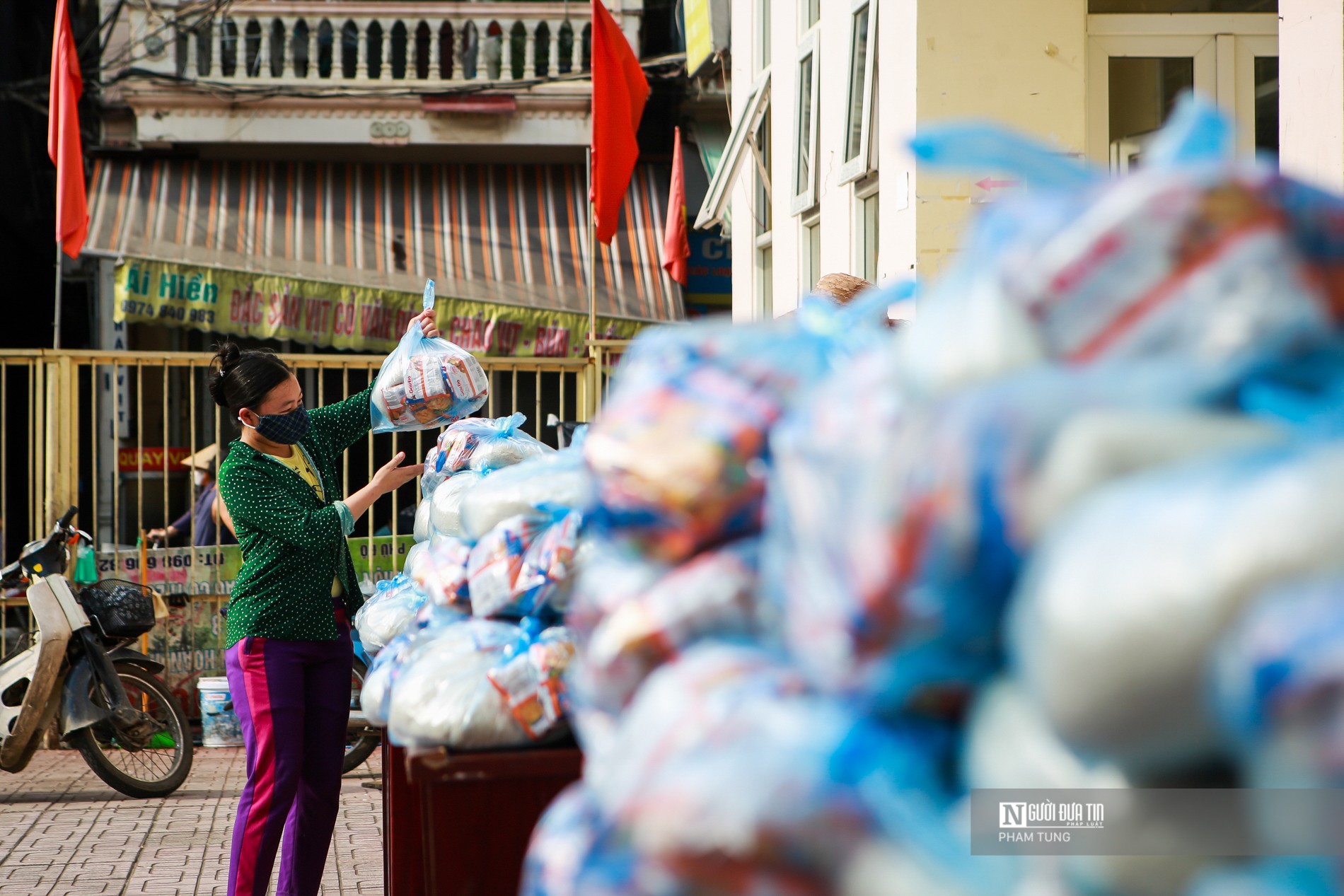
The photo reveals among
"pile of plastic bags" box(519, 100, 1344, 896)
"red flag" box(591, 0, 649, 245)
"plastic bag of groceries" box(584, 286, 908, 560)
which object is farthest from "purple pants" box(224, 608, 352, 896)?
"red flag" box(591, 0, 649, 245)

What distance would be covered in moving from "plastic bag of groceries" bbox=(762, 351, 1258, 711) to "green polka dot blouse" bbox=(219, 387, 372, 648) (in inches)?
109

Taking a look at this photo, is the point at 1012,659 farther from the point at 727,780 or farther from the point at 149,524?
the point at 149,524

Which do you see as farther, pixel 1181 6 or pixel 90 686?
pixel 90 686

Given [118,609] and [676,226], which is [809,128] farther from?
[118,609]

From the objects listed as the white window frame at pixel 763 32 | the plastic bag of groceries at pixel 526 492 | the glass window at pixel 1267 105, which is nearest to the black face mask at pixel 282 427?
the plastic bag of groceries at pixel 526 492

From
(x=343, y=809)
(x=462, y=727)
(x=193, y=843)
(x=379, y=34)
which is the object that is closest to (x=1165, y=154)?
(x=462, y=727)

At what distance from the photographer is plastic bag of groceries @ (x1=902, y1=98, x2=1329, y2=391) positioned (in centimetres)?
106

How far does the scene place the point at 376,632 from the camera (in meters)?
3.61

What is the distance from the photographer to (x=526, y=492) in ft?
8.12

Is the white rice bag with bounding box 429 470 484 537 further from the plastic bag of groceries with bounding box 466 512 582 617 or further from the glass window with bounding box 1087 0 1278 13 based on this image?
the glass window with bounding box 1087 0 1278 13

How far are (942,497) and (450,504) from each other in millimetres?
2584

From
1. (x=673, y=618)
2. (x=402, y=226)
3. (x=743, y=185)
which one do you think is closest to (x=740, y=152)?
(x=743, y=185)

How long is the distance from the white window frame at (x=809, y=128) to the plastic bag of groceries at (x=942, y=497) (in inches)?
274

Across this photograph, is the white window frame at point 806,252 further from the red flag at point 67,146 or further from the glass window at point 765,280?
the red flag at point 67,146
